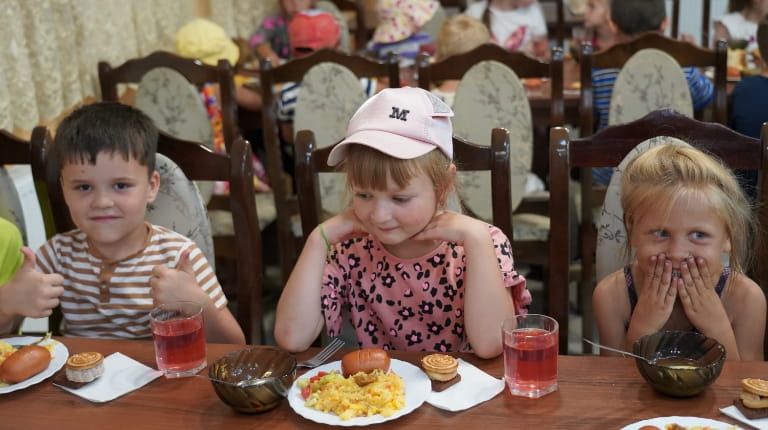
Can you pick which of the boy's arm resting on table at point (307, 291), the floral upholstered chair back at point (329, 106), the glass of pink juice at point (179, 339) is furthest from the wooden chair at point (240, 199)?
the floral upholstered chair back at point (329, 106)

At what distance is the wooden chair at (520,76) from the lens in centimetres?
257

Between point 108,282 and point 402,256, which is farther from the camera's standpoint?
point 108,282

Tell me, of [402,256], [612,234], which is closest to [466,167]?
[402,256]

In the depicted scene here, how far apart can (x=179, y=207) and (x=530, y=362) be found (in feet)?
3.13

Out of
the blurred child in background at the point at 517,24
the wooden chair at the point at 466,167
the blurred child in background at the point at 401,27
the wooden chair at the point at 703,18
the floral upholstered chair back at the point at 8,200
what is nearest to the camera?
the wooden chair at the point at 466,167

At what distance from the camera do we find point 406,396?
117cm

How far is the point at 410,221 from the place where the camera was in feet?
4.61

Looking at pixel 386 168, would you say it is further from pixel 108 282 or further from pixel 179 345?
pixel 108 282

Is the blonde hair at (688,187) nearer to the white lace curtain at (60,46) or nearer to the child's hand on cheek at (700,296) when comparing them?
the child's hand on cheek at (700,296)

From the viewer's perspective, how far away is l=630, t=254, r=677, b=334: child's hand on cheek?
4.60 feet

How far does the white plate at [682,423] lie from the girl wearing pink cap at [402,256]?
289 mm

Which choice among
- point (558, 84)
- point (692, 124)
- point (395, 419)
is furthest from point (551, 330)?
point (558, 84)

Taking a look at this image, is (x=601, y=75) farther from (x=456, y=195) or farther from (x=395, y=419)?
(x=395, y=419)

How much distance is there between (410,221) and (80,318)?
0.77m
